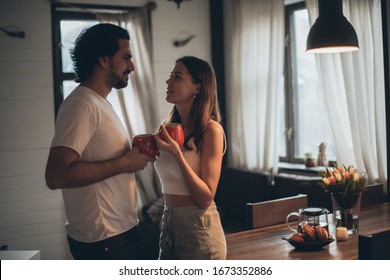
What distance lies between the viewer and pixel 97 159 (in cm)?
142

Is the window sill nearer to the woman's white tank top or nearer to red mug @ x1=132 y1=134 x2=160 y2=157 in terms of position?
the woman's white tank top

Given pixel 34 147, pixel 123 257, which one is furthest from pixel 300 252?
pixel 34 147

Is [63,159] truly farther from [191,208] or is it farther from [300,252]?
[300,252]

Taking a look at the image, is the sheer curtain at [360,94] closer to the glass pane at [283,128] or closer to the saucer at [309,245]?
the glass pane at [283,128]

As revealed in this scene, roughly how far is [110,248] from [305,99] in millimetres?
2694

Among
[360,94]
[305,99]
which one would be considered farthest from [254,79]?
[360,94]

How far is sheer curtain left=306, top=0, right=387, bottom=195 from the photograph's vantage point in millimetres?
2893

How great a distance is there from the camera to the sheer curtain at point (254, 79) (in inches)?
146

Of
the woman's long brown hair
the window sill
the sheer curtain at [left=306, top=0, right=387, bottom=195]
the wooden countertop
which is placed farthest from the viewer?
the window sill

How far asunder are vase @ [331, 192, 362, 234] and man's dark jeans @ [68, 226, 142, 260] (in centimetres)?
89

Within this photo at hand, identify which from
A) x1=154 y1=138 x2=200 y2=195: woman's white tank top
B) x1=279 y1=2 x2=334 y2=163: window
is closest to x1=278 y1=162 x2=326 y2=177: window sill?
x1=279 y1=2 x2=334 y2=163: window

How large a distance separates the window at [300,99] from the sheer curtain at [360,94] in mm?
480

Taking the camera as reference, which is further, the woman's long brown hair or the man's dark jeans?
the woman's long brown hair

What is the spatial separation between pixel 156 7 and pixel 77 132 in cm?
294
